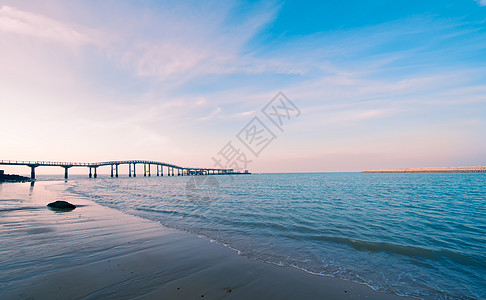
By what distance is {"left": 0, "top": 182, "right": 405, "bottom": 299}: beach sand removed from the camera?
573 cm

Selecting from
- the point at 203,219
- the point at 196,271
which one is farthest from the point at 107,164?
the point at 196,271

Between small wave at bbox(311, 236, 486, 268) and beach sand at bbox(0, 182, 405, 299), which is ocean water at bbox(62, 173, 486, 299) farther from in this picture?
beach sand at bbox(0, 182, 405, 299)

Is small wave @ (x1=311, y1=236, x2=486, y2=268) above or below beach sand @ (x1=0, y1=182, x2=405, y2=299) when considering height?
below

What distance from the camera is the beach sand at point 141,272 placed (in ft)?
18.8

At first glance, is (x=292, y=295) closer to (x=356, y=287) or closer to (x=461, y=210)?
(x=356, y=287)

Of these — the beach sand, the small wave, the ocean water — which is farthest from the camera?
the small wave

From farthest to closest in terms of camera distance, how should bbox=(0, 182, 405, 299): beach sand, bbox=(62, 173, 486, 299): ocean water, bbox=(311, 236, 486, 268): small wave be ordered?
1. bbox=(311, 236, 486, 268): small wave
2. bbox=(62, 173, 486, 299): ocean water
3. bbox=(0, 182, 405, 299): beach sand

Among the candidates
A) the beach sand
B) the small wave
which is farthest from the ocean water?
the beach sand

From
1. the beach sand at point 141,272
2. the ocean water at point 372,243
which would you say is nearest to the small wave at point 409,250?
the ocean water at point 372,243

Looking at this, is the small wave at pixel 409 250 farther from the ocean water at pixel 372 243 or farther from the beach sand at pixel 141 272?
the beach sand at pixel 141 272

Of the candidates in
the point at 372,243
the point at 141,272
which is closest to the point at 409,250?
the point at 372,243

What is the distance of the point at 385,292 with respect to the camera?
6344 millimetres

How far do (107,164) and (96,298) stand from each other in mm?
160033

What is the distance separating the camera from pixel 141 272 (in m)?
6.96
